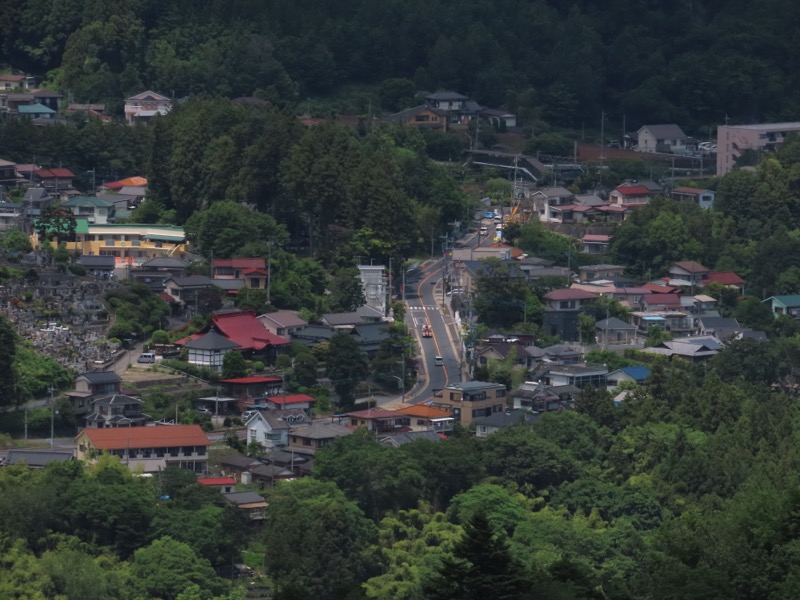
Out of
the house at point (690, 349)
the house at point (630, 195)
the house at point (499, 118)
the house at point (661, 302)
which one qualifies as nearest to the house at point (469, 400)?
the house at point (690, 349)

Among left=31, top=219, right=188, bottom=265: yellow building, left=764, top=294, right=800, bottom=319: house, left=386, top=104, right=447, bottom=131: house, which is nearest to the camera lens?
left=31, top=219, right=188, bottom=265: yellow building

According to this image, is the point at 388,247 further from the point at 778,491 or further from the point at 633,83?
the point at 633,83

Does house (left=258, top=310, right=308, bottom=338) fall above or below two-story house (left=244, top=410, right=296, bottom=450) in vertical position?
above

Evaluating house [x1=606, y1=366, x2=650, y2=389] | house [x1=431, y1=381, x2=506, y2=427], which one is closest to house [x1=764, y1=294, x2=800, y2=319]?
house [x1=606, y1=366, x2=650, y2=389]

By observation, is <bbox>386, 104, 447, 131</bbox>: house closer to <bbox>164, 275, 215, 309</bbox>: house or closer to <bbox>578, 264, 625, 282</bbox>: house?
<bbox>578, 264, 625, 282</bbox>: house

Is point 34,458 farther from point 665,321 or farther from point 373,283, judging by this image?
point 665,321

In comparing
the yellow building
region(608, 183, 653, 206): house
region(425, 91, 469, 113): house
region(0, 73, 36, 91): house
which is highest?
region(0, 73, 36, 91): house

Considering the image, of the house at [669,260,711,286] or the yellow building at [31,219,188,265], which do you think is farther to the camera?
the house at [669,260,711,286]

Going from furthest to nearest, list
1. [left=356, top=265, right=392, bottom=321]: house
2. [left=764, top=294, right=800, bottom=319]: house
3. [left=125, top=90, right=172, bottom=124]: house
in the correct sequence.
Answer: [left=125, top=90, right=172, bottom=124]: house, [left=764, top=294, right=800, bottom=319]: house, [left=356, top=265, right=392, bottom=321]: house

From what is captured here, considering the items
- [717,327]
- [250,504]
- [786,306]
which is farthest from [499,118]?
[250,504]
